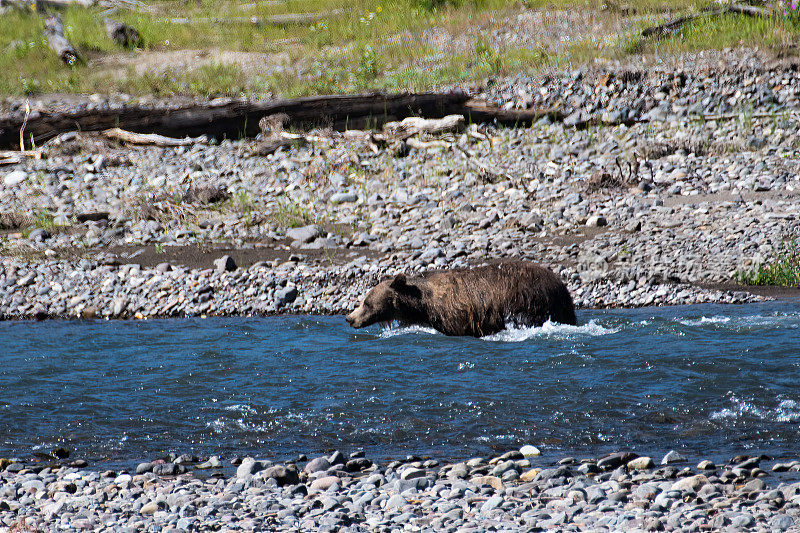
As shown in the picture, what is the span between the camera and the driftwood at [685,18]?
61.5ft

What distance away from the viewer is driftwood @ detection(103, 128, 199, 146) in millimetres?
16828

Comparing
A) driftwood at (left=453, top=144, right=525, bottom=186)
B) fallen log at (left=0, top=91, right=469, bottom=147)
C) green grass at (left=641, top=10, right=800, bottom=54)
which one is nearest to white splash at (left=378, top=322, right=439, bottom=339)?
driftwood at (left=453, top=144, right=525, bottom=186)

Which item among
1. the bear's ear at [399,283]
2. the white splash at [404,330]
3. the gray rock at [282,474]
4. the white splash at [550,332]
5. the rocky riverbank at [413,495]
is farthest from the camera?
the white splash at [404,330]

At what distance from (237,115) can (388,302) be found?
9094 mm

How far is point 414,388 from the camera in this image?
709cm

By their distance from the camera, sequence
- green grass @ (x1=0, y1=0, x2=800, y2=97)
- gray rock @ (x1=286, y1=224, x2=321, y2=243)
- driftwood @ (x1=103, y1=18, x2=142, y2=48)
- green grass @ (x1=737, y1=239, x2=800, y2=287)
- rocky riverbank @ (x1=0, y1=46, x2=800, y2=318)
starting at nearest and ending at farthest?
green grass @ (x1=737, y1=239, x2=800, y2=287) → rocky riverbank @ (x1=0, y1=46, x2=800, y2=318) → gray rock @ (x1=286, y1=224, x2=321, y2=243) → green grass @ (x1=0, y1=0, x2=800, y2=97) → driftwood @ (x1=103, y1=18, x2=142, y2=48)

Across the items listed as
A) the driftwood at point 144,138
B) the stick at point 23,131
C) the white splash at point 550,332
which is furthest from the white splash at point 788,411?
the stick at point 23,131

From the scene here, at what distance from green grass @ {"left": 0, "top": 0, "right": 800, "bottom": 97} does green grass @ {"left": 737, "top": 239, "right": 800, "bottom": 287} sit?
833 cm

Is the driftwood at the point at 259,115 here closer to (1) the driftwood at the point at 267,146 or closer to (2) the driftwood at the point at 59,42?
(1) the driftwood at the point at 267,146

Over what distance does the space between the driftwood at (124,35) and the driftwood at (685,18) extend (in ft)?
43.5

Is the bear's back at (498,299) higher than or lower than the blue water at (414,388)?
higher

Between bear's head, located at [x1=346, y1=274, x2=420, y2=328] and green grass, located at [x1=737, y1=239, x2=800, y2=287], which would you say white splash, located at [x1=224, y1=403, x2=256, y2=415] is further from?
green grass, located at [x1=737, y1=239, x2=800, y2=287]

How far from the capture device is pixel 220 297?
35.4ft

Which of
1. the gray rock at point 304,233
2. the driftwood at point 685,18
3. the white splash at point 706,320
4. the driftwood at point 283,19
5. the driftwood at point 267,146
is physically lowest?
the white splash at point 706,320
